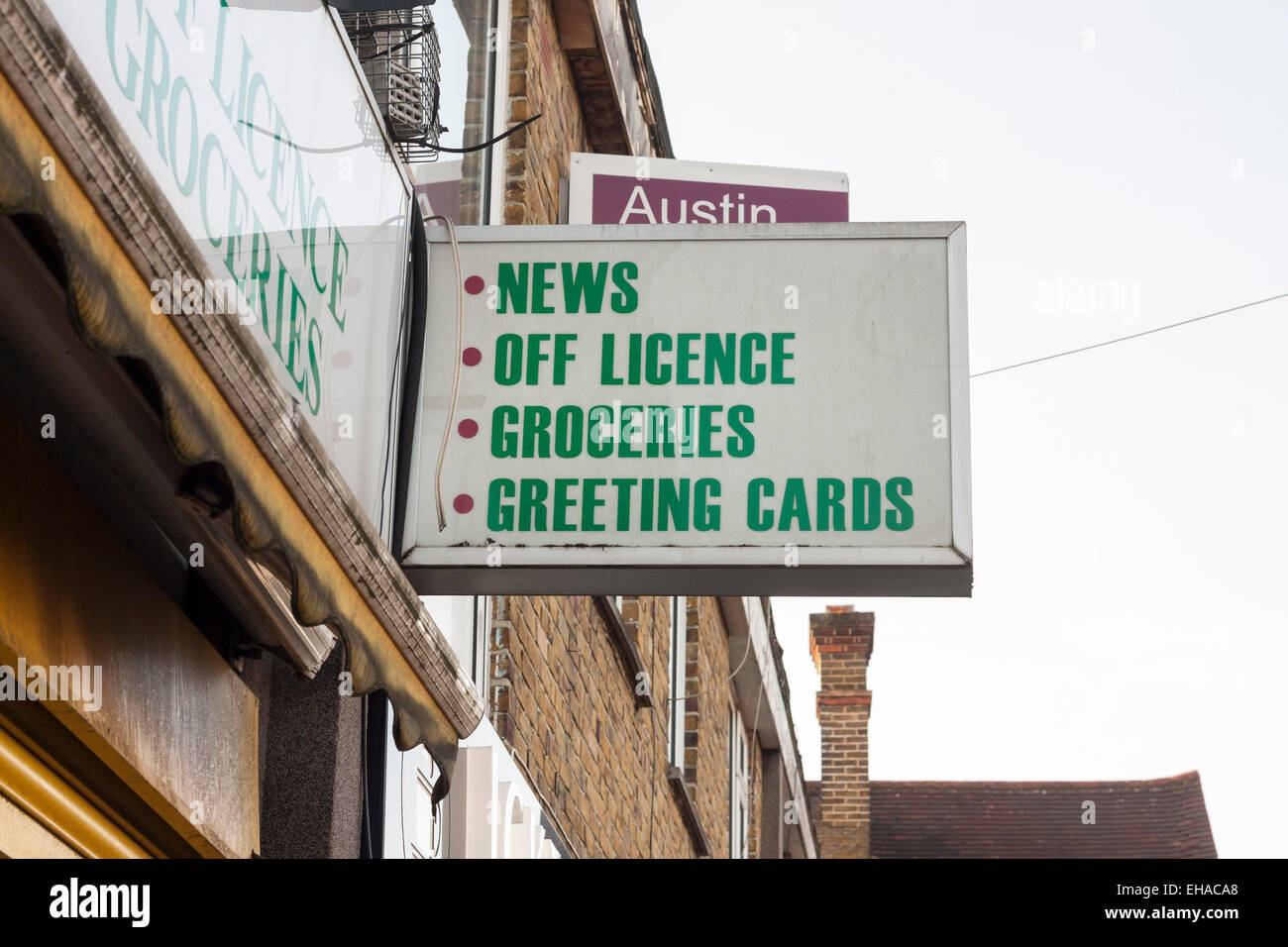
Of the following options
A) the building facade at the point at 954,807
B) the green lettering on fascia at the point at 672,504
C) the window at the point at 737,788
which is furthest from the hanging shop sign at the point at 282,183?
the building facade at the point at 954,807

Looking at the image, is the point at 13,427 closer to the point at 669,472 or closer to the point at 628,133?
the point at 669,472

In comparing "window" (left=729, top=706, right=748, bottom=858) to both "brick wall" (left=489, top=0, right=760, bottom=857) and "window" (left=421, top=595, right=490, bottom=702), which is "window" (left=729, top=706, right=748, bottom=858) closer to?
"brick wall" (left=489, top=0, right=760, bottom=857)

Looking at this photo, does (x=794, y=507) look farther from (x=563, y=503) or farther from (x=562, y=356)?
(x=562, y=356)

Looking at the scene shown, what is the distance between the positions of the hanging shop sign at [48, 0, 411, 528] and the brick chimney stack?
22.8 m

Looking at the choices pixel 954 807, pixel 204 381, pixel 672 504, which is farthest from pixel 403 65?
pixel 954 807

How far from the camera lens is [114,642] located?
353 cm

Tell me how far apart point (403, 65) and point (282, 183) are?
6.32 feet

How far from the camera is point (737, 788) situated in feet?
48.9

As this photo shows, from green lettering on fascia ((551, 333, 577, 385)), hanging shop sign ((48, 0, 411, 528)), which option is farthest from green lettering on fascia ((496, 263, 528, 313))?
hanging shop sign ((48, 0, 411, 528))

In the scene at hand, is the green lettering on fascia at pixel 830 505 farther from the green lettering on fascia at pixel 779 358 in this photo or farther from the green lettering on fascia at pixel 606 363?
the green lettering on fascia at pixel 606 363

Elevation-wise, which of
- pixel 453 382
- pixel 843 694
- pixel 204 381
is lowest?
pixel 204 381

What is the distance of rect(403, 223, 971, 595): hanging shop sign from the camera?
4316 millimetres

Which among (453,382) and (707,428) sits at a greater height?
(453,382)
